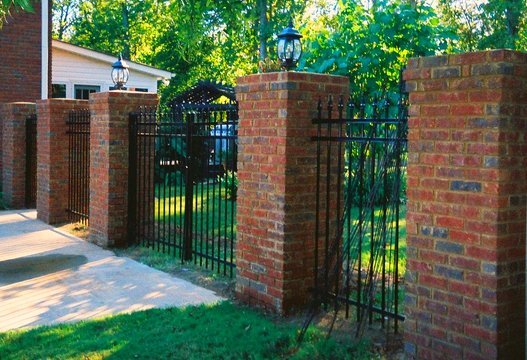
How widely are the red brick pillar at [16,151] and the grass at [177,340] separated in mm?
8459

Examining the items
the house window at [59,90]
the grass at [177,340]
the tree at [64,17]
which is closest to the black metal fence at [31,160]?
the house window at [59,90]

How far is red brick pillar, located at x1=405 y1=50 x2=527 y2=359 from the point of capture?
3879mm

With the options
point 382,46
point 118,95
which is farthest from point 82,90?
point 118,95

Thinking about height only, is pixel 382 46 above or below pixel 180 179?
above

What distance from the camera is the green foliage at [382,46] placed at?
1155 centimetres

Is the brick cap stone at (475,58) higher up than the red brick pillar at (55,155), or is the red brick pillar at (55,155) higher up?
the brick cap stone at (475,58)

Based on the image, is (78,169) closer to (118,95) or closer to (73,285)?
(118,95)

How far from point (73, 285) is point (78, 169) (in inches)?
182

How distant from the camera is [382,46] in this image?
11.5 meters

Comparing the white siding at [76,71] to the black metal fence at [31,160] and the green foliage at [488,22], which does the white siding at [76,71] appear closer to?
the black metal fence at [31,160]

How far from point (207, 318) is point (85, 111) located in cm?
609

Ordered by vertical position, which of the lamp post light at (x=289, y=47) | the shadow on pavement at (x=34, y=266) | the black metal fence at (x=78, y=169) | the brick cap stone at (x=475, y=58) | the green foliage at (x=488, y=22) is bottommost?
the shadow on pavement at (x=34, y=266)

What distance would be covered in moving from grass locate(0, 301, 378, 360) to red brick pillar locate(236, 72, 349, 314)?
384 millimetres

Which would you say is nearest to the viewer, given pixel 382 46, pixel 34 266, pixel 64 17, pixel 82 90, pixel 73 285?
pixel 73 285
